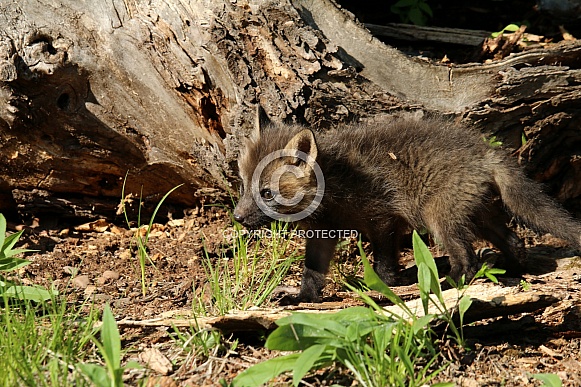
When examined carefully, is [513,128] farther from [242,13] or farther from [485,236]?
[242,13]

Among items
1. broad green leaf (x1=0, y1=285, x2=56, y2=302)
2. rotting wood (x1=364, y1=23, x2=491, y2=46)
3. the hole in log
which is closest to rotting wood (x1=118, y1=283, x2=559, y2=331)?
broad green leaf (x1=0, y1=285, x2=56, y2=302)

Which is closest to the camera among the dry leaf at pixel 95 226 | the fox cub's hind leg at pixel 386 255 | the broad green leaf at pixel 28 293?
the broad green leaf at pixel 28 293

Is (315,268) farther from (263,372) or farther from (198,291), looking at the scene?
(263,372)

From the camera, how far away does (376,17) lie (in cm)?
824

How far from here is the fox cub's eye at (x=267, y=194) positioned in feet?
16.6

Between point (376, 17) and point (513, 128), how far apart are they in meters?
3.24

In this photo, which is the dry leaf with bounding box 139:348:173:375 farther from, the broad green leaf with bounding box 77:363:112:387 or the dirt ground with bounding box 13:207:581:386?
the broad green leaf with bounding box 77:363:112:387

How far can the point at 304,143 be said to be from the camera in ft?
15.8

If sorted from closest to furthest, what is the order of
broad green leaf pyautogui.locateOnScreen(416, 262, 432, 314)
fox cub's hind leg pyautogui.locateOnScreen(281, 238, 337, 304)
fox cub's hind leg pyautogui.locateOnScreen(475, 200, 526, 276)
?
broad green leaf pyautogui.locateOnScreen(416, 262, 432, 314)
fox cub's hind leg pyautogui.locateOnScreen(281, 238, 337, 304)
fox cub's hind leg pyautogui.locateOnScreen(475, 200, 526, 276)

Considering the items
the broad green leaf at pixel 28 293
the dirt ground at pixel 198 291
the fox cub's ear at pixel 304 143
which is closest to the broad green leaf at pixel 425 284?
the dirt ground at pixel 198 291

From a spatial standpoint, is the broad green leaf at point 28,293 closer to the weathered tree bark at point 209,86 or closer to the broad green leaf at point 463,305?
the weathered tree bark at point 209,86

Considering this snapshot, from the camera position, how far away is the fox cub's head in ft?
16.2

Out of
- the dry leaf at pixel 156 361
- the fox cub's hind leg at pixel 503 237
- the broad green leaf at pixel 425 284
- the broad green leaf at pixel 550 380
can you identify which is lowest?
the dry leaf at pixel 156 361

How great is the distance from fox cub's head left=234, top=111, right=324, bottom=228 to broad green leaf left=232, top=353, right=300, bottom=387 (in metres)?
2.00
